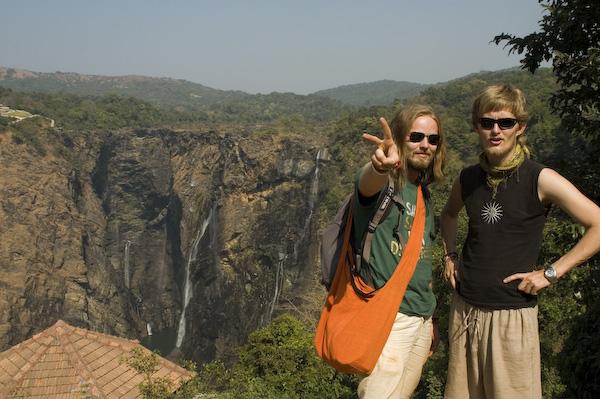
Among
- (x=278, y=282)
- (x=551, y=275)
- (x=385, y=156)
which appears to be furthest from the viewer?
(x=278, y=282)

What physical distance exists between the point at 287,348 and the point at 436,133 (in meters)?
14.6

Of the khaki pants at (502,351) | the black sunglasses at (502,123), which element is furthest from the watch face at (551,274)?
the black sunglasses at (502,123)

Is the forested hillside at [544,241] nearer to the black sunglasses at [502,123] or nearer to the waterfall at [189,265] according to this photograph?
the black sunglasses at [502,123]

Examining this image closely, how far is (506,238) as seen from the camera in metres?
2.44

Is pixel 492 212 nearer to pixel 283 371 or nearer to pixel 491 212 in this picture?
pixel 491 212

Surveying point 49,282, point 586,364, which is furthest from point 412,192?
point 49,282

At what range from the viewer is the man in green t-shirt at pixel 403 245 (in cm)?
238

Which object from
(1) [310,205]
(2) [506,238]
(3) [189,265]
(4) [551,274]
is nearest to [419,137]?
(2) [506,238]

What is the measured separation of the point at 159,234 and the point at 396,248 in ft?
179

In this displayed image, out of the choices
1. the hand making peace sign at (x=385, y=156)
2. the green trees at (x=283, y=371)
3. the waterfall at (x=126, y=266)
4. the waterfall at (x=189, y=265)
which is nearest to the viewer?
the hand making peace sign at (x=385, y=156)

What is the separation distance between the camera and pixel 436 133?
2.56 m

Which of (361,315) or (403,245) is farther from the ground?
(403,245)

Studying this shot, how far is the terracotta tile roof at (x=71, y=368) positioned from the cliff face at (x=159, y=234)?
58.3ft

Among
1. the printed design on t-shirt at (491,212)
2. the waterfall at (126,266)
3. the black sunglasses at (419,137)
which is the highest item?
the black sunglasses at (419,137)
